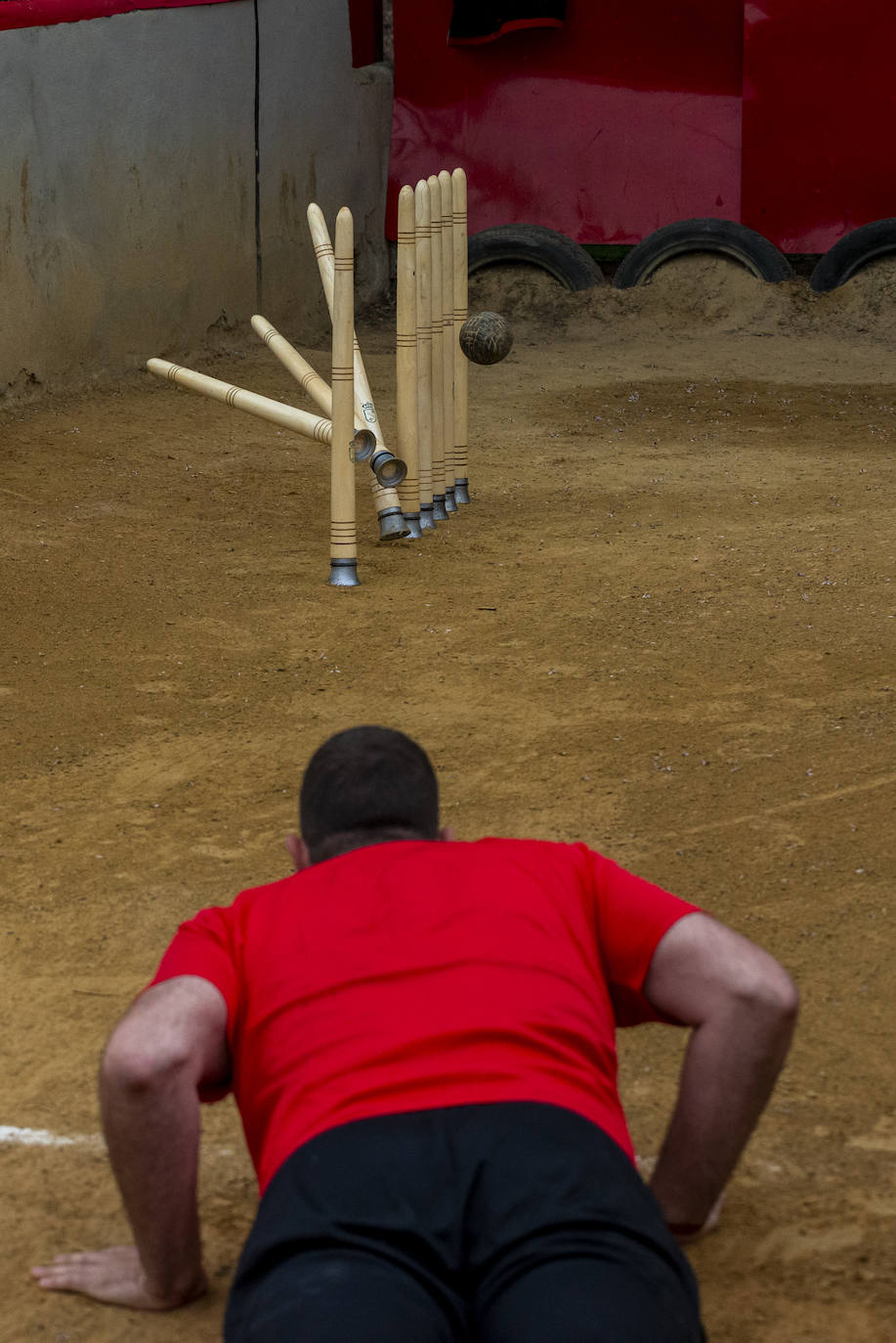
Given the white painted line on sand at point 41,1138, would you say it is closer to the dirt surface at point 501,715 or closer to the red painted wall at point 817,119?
the dirt surface at point 501,715

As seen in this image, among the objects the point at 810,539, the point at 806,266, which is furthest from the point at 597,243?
the point at 810,539

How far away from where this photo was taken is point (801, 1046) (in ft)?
9.22

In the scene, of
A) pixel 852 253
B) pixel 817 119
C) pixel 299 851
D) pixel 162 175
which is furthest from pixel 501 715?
pixel 817 119

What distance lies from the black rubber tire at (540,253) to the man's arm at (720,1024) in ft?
32.7

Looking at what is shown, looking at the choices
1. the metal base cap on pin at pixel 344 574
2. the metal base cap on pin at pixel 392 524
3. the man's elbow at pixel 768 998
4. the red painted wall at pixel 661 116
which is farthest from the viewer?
the red painted wall at pixel 661 116

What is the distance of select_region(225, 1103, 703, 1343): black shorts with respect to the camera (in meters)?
1.52

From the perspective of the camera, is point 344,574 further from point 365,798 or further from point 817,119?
point 817,119

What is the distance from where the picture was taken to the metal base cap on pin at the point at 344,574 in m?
5.59

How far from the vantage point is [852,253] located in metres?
11.0

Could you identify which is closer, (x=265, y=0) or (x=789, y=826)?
(x=789, y=826)

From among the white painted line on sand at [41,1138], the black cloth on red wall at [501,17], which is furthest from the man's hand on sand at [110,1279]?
the black cloth on red wall at [501,17]

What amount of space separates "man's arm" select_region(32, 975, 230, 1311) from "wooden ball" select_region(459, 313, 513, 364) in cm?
471

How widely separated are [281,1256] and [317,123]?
33.7 feet

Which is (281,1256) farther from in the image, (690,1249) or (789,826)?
(789,826)
